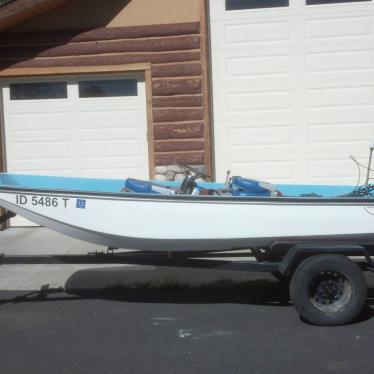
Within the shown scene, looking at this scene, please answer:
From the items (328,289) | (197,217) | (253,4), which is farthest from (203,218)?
(253,4)

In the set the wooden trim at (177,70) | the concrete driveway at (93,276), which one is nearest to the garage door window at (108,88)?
the wooden trim at (177,70)

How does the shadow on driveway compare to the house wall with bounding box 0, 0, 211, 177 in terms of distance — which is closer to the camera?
the shadow on driveway


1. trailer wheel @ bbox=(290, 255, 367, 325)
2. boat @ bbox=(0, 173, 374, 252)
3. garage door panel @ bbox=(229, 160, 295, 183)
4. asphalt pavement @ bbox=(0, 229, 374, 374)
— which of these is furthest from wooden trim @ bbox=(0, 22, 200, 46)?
trailer wheel @ bbox=(290, 255, 367, 325)

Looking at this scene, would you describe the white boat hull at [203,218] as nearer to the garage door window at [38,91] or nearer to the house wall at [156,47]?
the house wall at [156,47]

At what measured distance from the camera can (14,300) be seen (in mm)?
6211

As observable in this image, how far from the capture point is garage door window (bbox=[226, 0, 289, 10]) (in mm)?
9180

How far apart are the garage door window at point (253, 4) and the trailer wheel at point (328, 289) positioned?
5.05 m

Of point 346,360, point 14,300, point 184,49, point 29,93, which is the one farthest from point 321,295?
point 29,93

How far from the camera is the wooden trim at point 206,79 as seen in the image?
29.6 feet

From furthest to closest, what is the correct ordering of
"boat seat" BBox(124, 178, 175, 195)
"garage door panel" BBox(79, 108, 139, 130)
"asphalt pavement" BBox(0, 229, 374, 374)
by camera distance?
"garage door panel" BBox(79, 108, 139, 130) → "boat seat" BBox(124, 178, 175, 195) → "asphalt pavement" BBox(0, 229, 374, 374)

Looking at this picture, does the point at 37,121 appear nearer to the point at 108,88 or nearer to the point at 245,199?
the point at 108,88

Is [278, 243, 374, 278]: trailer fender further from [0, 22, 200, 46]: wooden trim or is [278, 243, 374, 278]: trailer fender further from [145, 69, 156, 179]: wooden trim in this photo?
[0, 22, 200, 46]: wooden trim

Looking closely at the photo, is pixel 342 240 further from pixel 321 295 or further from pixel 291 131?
pixel 291 131

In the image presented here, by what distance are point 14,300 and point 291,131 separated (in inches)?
192
